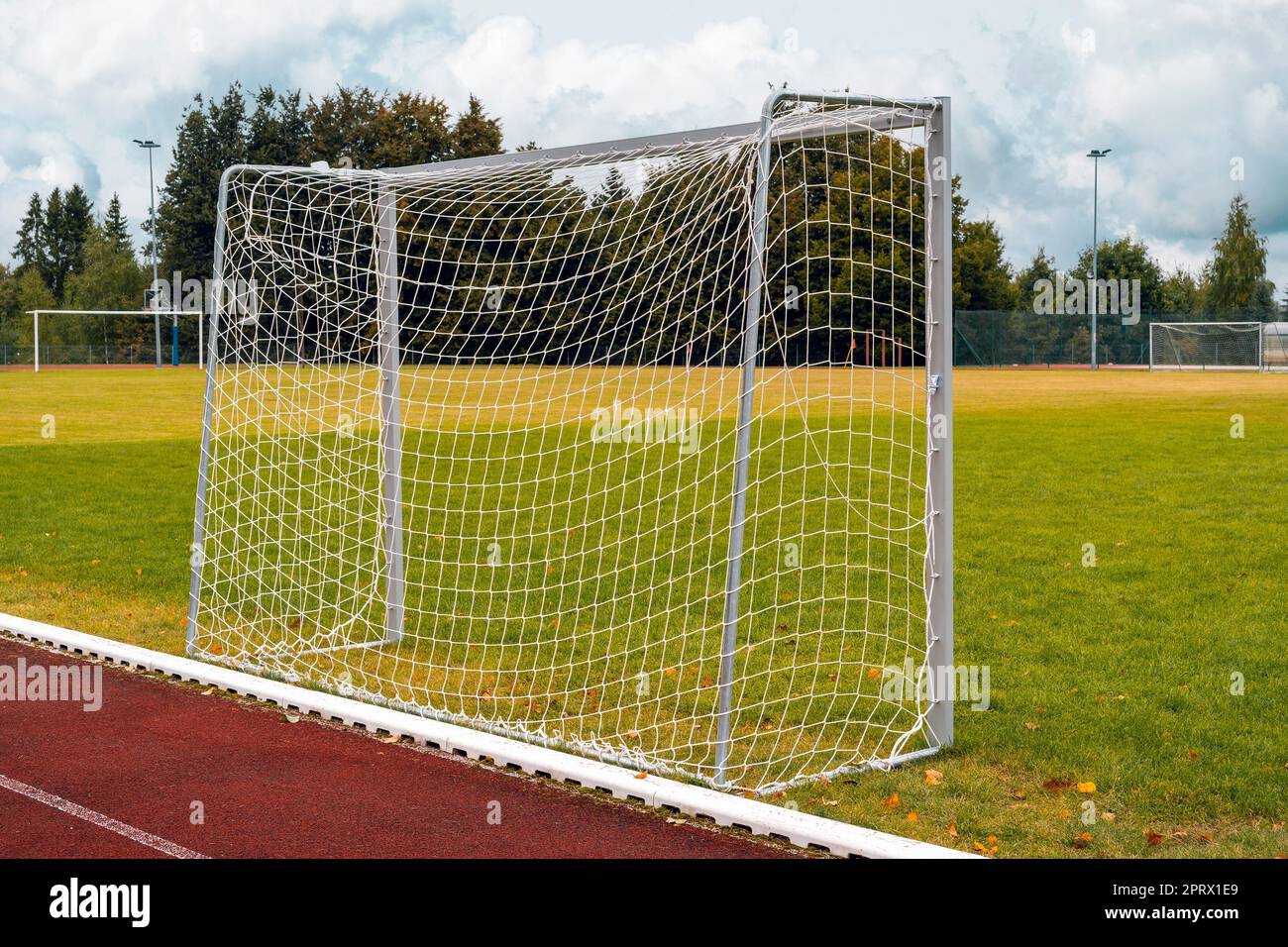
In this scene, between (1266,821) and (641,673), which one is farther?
(641,673)

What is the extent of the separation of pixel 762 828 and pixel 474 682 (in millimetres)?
2506

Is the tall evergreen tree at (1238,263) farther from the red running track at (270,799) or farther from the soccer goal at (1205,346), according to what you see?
the red running track at (270,799)

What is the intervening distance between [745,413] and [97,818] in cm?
274

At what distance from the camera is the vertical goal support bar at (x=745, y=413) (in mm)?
4770

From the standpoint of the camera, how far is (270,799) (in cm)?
490

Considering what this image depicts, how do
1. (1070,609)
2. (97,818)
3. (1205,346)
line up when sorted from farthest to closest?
1. (1205,346)
2. (1070,609)
3. (97,818)

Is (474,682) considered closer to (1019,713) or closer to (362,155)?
(1019,713)

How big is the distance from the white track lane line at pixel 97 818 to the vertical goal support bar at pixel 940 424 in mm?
2899

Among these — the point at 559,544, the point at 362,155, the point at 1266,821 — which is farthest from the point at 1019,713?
the point at 362,155

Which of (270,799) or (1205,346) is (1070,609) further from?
(1205,346)

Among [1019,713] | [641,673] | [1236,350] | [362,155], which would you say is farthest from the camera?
[362,155]

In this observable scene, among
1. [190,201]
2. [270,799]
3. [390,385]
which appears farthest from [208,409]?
[190,201]

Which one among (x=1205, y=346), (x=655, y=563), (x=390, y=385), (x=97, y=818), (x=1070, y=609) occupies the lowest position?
(x=97, y=818)

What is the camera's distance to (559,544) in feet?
33.9
